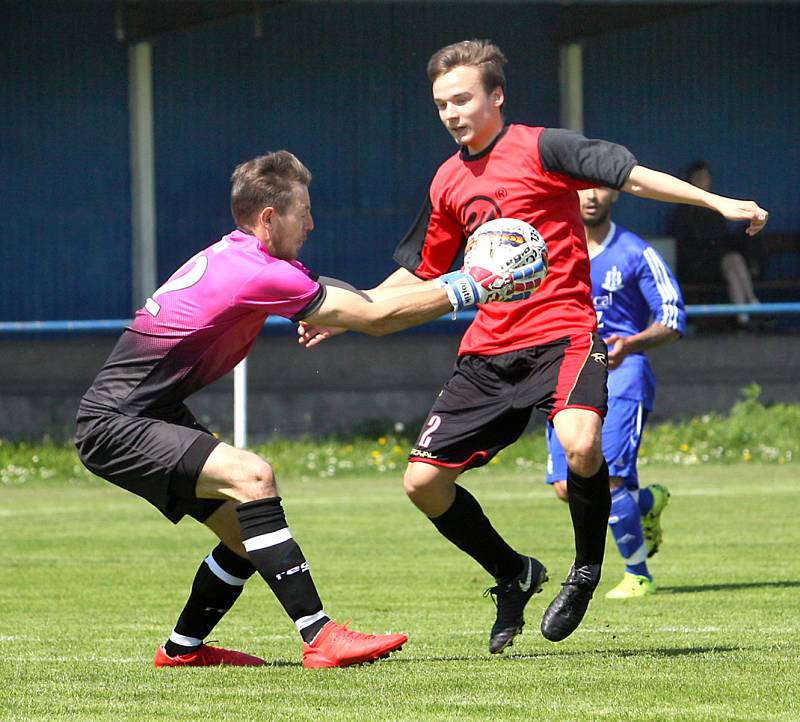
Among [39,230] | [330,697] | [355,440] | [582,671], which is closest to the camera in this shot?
[330,697]

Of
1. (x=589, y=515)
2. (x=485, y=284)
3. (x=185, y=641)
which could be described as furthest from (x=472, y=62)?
(x=185, y=641)

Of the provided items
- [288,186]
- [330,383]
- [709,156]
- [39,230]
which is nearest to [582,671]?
[288,186]

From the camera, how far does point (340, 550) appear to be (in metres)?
11.1

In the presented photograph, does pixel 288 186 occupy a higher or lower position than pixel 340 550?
higher

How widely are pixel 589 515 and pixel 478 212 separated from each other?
4.18 ft

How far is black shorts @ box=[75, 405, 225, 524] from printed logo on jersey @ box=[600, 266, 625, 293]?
344 cm

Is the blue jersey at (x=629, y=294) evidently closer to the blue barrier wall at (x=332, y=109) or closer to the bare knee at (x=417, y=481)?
the bare knee at (x=417, y=481)

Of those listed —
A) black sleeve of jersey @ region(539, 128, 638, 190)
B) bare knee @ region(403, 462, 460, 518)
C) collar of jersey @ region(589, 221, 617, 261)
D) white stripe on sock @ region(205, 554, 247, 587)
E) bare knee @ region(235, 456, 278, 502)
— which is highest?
black sleeve of jersey @ region(539, 128, 638, 190)

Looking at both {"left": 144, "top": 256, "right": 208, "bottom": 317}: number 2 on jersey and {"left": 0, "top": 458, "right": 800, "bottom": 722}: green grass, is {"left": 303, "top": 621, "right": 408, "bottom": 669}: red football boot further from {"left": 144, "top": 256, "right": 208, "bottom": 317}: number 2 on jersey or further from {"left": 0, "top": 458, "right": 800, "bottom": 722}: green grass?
{"left": 144, "top": 256, "right": 208, "bottom": 317}: number 2 on jersey

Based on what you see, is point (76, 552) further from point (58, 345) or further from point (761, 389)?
point (761, 389)

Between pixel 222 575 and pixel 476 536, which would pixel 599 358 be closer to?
pixel 476 536

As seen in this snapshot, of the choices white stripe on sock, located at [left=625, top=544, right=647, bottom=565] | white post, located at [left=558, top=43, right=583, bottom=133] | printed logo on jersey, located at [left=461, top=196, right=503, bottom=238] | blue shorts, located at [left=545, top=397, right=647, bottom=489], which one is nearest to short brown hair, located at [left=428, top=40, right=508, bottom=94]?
printed logo on jersey, located at [left=461, top=196, right=503, bottom=238]

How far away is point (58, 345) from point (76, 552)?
7.50m

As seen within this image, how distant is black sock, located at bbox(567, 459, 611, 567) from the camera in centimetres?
659
